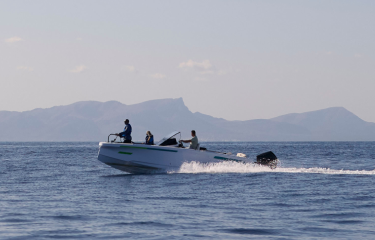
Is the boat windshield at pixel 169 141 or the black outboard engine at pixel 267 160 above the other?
the boat windshield at pixel 169 141

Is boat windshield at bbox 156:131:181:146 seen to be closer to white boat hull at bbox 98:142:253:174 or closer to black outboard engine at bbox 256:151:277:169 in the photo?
white boat hull at bbox 98:142:253:174

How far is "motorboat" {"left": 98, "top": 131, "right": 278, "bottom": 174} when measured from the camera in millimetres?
21594

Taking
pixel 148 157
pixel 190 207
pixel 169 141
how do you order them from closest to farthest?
pixel 190 207 < pixel 148 157 < pixel 169 141

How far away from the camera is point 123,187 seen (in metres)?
18.0

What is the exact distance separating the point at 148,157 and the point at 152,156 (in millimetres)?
184

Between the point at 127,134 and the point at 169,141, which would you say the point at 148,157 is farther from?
the point at 127,134

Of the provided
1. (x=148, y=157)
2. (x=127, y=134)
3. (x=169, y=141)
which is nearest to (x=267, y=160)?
(x=169, y=141)

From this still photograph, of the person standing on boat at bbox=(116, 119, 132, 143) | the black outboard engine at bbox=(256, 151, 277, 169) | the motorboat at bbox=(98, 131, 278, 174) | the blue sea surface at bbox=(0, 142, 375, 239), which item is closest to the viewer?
the blue sea surface at bbox=(0, 142, 375, 239)

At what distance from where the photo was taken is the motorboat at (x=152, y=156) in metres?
21.6

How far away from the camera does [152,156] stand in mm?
21953

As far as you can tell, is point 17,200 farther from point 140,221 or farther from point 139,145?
point 139,145

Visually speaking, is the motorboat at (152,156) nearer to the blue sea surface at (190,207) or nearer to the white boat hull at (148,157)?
the white boat hull at (148,157)

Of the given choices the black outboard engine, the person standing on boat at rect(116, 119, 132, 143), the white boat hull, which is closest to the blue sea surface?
the white boat hull

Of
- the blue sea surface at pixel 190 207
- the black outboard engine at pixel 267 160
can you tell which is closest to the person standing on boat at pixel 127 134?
the blue sea surface at pixel 190 207
